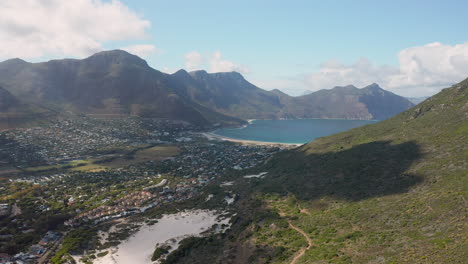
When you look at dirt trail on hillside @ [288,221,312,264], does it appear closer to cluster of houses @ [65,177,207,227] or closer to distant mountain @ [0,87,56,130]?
cluster of houses @ [65,177,207,227]

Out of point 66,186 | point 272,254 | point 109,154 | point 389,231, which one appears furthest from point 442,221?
point 109,154

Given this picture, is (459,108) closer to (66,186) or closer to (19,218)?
(19,218)

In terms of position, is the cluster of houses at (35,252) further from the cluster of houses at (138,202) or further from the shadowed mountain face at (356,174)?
the shadowed mountain face at (356,174)

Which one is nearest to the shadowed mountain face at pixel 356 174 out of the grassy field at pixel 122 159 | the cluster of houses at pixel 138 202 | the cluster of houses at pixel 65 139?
the cluster of houses at pixel 138 202

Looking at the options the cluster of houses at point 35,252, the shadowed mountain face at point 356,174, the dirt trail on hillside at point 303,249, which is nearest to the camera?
the dirt trail on hillside at point 303,249

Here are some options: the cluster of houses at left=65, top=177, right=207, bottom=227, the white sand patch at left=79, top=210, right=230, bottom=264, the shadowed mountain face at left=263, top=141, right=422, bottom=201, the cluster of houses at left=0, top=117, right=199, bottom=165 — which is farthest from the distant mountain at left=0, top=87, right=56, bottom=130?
the shadowed mountain face at left=263, top=141, right=422, bottom=201

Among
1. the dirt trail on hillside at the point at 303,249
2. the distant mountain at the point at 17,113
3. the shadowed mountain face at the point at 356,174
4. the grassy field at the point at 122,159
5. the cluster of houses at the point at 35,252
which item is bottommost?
the cluster of houses at the point at 35,252
